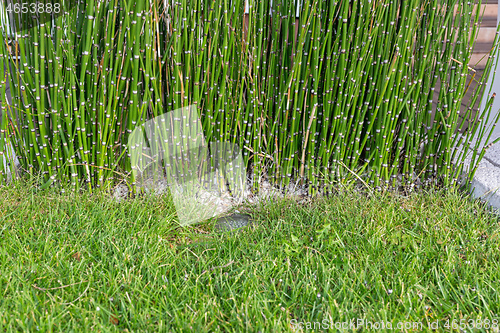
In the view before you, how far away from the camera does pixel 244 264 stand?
48.3 inches

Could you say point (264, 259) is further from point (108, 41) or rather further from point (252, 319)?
point (108, 41)

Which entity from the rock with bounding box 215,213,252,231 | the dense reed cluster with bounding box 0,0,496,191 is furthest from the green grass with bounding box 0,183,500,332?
the dense reed cluster with bounding box 0,0,496,191

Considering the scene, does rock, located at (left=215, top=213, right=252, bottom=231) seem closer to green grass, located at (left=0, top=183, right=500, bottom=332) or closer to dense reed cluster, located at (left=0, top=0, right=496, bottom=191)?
green grass, located at (left=0, top=183, right=500, bottom=332)

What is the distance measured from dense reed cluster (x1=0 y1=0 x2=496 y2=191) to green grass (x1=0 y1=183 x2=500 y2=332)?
21cm

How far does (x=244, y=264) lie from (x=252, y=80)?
723 mm

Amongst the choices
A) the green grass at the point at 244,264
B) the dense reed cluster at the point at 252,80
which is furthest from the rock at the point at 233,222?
the dense reed cluster at the point at 252,80

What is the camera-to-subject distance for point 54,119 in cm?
146

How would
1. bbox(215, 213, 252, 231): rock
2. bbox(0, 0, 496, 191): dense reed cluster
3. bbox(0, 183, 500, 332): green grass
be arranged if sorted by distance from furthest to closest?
bbox(215, 213, 252, 231): rock < bbox(0, 0, 496, 191): dense reed cluster < bbox(0, 183, 500, 332): green grass

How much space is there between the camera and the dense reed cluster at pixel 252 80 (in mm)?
1385

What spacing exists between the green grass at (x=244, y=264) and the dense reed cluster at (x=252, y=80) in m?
0.21

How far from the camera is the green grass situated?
3.37 ft

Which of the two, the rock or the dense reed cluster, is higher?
the dense reed cluster

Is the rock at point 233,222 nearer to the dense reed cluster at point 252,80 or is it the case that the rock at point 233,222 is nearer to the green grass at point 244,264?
the green grass at point 244,264

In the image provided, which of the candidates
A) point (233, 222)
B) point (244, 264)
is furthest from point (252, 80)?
point (244, 264)
